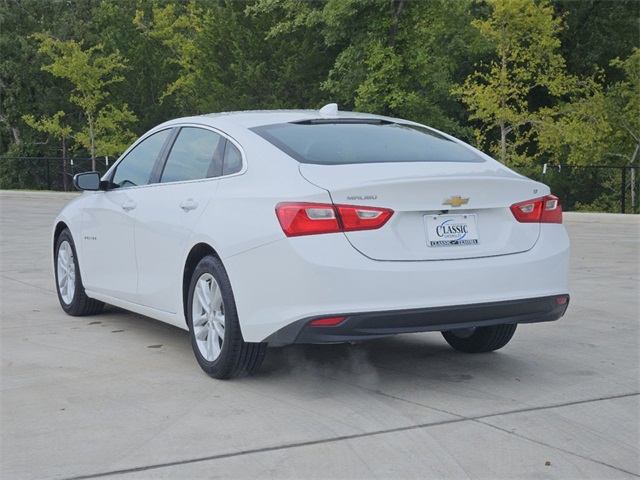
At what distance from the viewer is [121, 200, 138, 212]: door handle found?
7.51 m

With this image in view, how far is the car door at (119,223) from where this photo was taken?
7562 mm

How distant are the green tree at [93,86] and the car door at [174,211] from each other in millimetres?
39573

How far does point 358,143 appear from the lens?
6371mm

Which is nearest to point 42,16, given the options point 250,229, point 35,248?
point 35,248

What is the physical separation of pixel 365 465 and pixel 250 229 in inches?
69.0

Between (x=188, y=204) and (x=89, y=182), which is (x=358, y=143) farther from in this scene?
(x=89, y=182)

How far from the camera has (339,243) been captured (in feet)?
18.1

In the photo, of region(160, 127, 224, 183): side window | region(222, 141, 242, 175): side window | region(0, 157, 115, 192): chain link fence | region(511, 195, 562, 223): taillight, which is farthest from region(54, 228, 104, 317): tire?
region(0, 157, 115, 192): chain link fence

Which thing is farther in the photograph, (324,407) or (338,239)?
(324,407)

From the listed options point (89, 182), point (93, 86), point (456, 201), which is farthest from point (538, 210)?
point (93, 86)

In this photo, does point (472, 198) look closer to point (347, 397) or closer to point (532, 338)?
point (347, 397)

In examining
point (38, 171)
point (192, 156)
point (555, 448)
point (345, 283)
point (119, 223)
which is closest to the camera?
point (555, 448)

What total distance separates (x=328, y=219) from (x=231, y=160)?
1187mm

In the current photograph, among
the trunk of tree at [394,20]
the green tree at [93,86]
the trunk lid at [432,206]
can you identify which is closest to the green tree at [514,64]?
the trunk of tree at [394,20]
